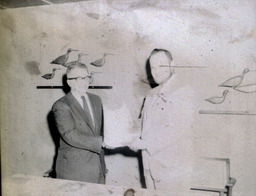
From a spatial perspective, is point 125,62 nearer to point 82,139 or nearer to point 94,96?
point 94,96

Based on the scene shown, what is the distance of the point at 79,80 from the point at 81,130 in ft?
0.86

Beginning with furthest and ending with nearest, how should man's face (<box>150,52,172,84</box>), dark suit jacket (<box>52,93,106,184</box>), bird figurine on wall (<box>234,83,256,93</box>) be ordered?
Result: dark suit jacket (<box>52,93,106,184</box>), man's face (<box>150,52,172,84</box>), bird figurine on wall (<box>234,83,256,93</box>)

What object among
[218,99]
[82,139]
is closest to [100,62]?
[82,139]

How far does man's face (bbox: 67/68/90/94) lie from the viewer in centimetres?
150

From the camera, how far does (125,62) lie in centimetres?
143

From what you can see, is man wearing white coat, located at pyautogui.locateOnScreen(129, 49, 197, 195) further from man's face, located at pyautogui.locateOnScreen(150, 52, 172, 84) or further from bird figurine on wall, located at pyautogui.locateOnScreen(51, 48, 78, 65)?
bird figurine on wall, located at pyautogui.locateOnScreen(51, 48, 78, 65)

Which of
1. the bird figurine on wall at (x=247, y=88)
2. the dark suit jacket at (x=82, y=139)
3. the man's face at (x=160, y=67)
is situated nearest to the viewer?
the bird figurine on wall at (x=247, y=88)

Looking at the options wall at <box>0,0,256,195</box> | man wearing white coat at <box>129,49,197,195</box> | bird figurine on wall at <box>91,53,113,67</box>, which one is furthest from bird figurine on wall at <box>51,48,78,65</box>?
man wearing white coat at <box>129,49,197,195</box>

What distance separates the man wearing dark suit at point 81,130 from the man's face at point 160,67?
322 millimetres

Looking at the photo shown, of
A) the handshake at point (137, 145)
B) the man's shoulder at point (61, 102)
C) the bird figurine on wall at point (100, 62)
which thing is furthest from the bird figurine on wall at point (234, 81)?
the man's shoulder at point (61, 102)

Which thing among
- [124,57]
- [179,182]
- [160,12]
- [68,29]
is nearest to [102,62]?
[124,57]

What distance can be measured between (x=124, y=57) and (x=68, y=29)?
1.10 feet

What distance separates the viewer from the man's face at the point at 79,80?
1503 mm

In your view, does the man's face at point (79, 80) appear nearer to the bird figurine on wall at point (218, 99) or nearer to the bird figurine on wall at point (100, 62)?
the bird figurine on wall at point (100, 62)
